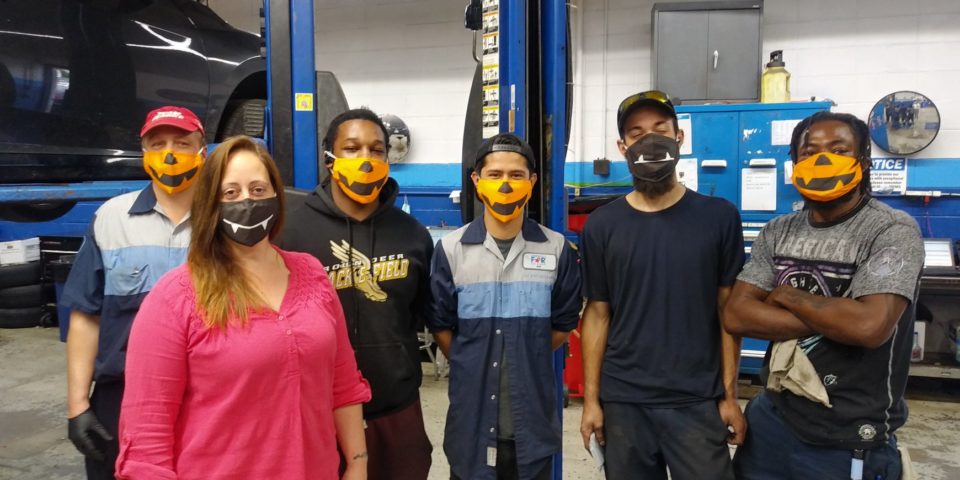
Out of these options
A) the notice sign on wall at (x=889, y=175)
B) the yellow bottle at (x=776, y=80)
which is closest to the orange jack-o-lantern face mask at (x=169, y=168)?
the yellow bottle at (x=776, y=80)

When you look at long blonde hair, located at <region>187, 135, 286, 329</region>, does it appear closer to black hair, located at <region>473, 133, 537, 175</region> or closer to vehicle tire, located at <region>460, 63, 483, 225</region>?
black hair, located at <region>473, 133, 537, 175</region>

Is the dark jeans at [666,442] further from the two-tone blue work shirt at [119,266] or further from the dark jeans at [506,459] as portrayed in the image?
the two-tone blue work shirt at [119,266]

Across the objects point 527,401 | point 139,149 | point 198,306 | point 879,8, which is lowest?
point 527,401

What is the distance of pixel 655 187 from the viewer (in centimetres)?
183

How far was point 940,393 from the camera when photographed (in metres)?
4.77

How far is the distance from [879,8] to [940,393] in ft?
10.3

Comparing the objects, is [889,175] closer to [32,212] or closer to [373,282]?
[373,282]

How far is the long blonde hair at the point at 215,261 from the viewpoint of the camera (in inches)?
48.4

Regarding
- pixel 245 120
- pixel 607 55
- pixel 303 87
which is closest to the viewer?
pixel 303 87

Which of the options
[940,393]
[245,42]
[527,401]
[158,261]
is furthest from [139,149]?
[940,393]

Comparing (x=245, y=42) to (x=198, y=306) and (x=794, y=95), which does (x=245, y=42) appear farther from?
(x=794, y=95)

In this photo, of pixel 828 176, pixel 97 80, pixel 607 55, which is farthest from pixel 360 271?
pixel 607 55

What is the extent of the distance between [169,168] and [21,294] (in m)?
2.87

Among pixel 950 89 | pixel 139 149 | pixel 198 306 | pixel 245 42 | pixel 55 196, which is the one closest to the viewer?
pixel 198 306
